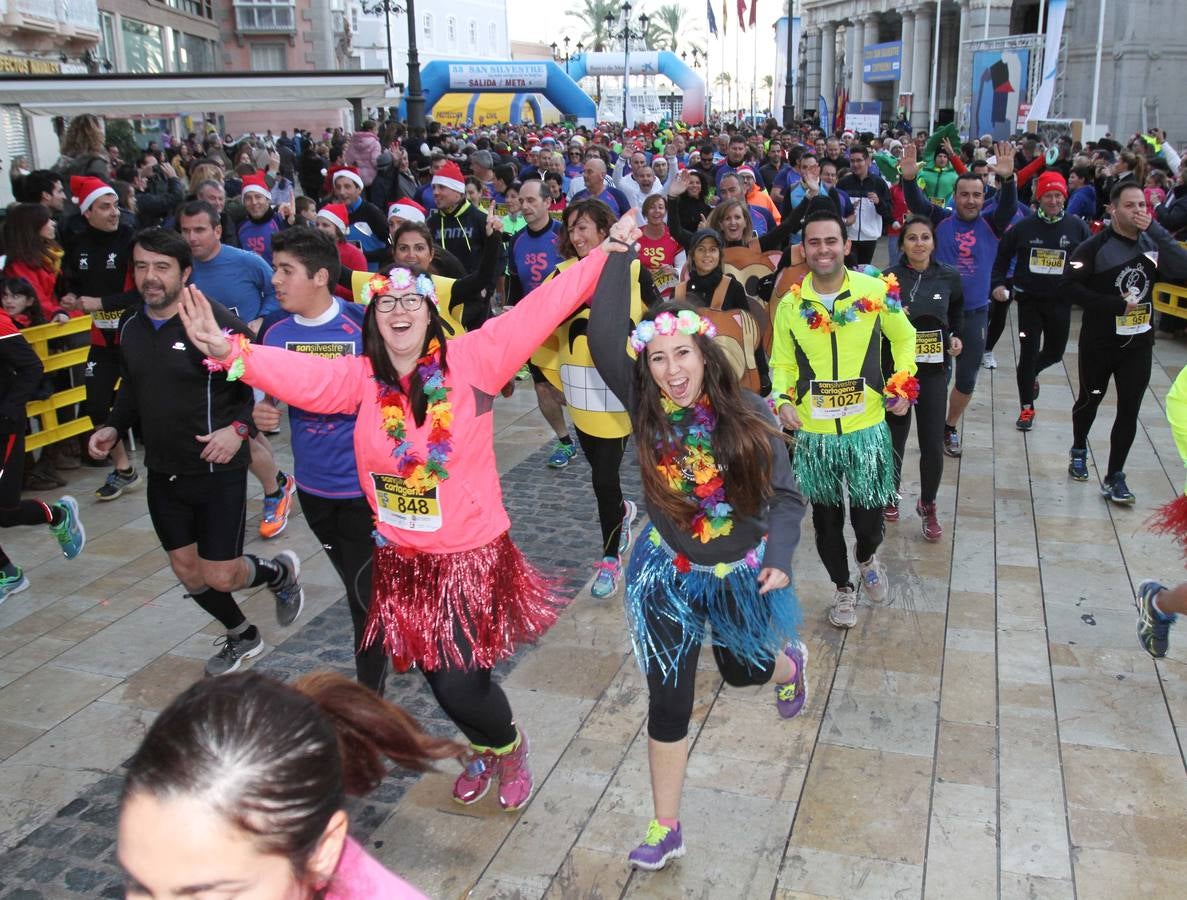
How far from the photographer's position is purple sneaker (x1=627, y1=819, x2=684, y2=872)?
3.53 meters

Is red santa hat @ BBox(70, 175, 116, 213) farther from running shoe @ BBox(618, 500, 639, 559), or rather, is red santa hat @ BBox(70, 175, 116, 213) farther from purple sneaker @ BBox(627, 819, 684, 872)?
purple sneaker @ BBox(627, 819, 684, 872)

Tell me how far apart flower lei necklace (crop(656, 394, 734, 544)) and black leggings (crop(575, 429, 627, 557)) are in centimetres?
228

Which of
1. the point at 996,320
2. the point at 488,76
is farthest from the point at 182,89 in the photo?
the point at 488,76

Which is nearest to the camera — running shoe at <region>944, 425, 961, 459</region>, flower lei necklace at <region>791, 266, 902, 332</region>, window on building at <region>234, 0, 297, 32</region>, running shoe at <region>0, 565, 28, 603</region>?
flower lei necklace at <region>791, 266, 902, 332</region>

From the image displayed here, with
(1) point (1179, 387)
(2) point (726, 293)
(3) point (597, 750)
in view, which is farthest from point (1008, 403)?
(3) point (597, 750)

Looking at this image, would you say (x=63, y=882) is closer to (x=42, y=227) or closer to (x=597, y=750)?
(x=597, y=750)

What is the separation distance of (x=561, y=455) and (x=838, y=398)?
3333mm

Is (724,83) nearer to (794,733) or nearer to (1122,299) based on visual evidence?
(1122,299)

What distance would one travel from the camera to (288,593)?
5523mm

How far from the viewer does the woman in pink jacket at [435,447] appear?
3.55m

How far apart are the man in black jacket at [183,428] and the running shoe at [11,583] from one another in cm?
163

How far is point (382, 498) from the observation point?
371cm

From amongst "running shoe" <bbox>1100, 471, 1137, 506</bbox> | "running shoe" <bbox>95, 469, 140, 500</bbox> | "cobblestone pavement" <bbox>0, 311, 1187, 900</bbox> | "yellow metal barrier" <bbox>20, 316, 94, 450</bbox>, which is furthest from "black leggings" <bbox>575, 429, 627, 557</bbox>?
"yellow metal barrier" <bbox>20, 316, 94, 450</bbox>

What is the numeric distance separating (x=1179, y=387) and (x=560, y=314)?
7.66ft
